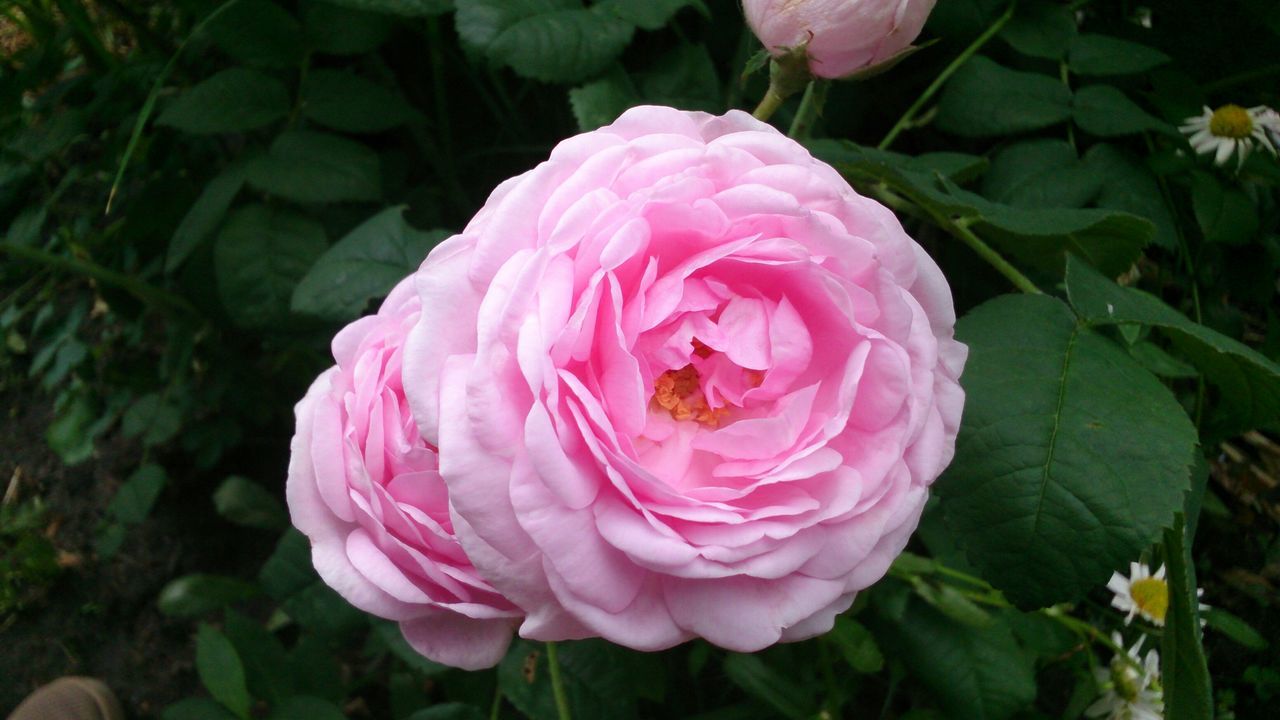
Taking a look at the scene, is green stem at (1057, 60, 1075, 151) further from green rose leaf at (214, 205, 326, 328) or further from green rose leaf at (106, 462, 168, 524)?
green rose leaf at (106, 462, 168, 524)

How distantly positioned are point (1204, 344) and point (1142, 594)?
0.58 meters

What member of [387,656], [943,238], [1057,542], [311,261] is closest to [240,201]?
[311,261]

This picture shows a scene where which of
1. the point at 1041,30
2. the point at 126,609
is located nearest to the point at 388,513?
the point at 1041,30

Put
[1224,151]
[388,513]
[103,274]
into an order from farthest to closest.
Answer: [103,274] < [1224,151] < [388,513]

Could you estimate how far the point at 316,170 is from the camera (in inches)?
34.0

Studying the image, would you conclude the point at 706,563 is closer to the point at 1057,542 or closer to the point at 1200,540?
the point at 1057,542

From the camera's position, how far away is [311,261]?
35.0 inches

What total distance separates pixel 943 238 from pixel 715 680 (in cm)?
67

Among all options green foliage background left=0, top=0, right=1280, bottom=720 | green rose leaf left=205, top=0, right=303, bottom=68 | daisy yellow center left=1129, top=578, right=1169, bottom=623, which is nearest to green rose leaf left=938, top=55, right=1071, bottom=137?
green foliage background left=0, top=0, right=1280, bottom=720

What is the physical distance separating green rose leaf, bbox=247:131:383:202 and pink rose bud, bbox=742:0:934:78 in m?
0.48

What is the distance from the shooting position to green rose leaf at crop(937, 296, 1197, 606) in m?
0.48

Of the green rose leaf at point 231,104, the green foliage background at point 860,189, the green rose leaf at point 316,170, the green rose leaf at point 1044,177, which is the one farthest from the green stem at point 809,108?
the green rose leaf at point 231,104

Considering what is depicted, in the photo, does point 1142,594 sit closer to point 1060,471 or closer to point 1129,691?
point 1129,691

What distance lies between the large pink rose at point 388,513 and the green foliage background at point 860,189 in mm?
270
